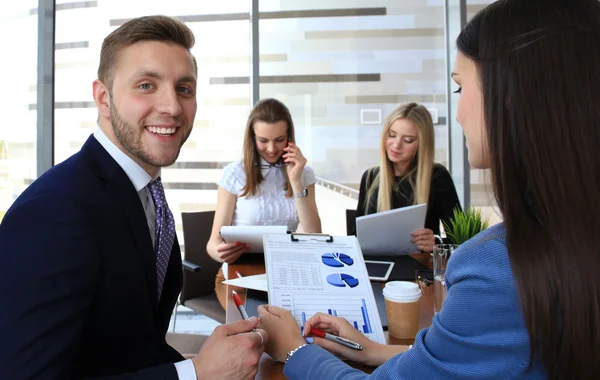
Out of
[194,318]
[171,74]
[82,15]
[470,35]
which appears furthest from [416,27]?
[470,35]

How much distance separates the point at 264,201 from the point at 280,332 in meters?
1.89

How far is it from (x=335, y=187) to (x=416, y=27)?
5.16 feet

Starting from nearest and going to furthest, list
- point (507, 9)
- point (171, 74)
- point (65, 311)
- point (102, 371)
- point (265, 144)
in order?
point (507, 9)
point (65, 311)
point (102, 371)
point (171, 74)
point (265, 144)

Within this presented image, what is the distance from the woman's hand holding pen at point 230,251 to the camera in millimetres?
1912

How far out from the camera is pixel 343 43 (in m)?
4.12

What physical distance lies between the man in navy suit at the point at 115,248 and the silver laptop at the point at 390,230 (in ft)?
2.79

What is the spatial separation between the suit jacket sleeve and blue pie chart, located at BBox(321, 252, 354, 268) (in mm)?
610

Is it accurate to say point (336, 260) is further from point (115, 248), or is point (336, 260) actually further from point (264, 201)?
point (264, 201)

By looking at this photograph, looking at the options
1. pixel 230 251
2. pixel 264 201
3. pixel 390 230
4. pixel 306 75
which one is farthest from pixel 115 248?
pixel 306 75

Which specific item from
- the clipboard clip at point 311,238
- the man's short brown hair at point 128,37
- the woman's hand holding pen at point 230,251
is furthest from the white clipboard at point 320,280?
the man's short brown hair at point 128,37

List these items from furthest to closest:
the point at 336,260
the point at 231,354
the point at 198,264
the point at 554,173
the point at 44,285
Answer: the point at 198,264 → the point at 336,260 → the point at 231,354 → the point at 44,285 → the point at 554,173

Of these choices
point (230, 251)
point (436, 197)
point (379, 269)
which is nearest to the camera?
point (379, 269)

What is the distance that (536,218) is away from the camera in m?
0.64

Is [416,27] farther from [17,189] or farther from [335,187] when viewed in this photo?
[17,189]
